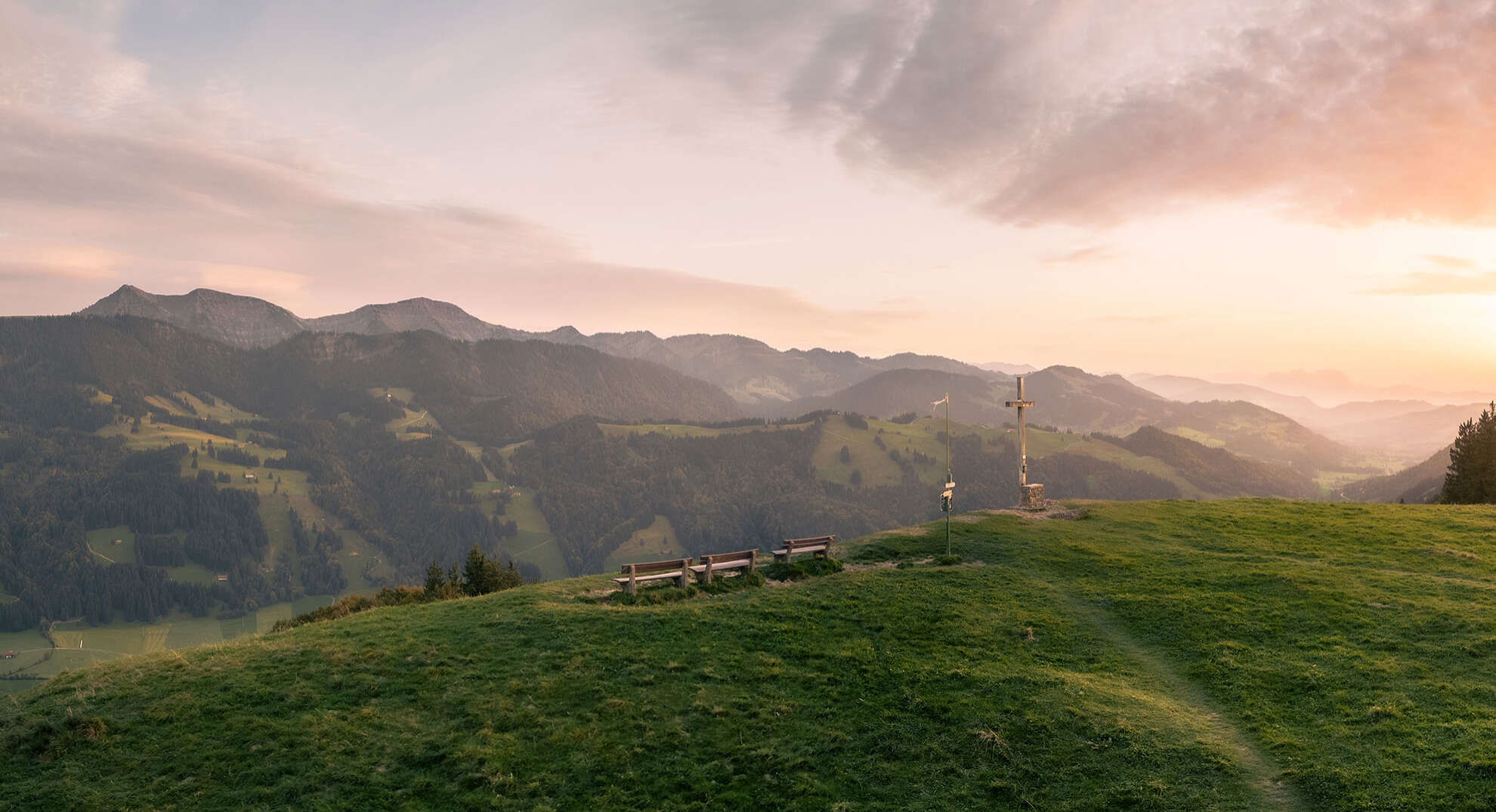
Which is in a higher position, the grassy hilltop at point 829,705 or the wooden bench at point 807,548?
the wooden bench at point 807,548

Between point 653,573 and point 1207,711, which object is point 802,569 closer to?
point 653,573

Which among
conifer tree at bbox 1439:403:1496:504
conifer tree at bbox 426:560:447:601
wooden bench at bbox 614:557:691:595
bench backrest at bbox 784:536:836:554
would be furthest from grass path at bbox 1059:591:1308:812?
conifer tree at bbox 1439:403:1496:504

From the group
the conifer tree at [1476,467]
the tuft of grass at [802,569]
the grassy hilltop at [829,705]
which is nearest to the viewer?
the grassy hilltop at [829,705]

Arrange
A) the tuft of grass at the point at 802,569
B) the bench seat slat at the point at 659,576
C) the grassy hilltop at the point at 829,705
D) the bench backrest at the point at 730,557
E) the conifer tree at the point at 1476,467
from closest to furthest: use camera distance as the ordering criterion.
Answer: the grassy hilltop at the point at 829,705 → the bench seat slat at the point at 659,576 → the bench backrest at the point at 730,557 → the tuft of grass at the point at 802,569 → the conifer tree at the point at 1476,467

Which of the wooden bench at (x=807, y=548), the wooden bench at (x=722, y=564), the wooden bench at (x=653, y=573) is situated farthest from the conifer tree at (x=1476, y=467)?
the wooden bench at (x=653, y=573)

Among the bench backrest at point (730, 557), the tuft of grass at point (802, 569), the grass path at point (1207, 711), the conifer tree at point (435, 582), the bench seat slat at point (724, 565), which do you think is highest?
the bench backrest at point (730, 557)

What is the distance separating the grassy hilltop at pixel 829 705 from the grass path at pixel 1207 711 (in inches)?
3.2

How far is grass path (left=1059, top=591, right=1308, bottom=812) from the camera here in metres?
12.8

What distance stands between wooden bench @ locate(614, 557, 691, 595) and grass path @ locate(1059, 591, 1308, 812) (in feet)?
44.2

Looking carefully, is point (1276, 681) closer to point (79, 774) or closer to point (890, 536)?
point (890, 536)

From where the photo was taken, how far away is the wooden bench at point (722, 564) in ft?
84.9

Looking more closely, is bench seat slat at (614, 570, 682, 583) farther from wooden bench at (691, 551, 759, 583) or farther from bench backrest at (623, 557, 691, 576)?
wooden bench at (691, 551, 759, 583)

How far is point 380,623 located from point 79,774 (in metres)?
8.59

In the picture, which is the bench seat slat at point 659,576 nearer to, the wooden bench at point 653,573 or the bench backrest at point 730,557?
the wooden bench at point 653,573
